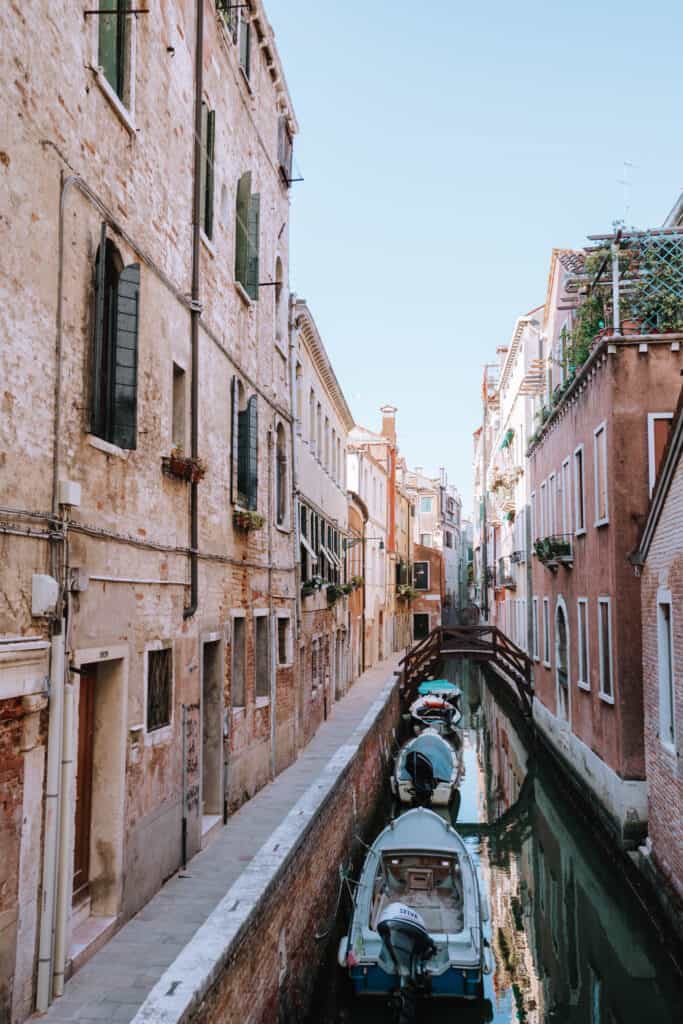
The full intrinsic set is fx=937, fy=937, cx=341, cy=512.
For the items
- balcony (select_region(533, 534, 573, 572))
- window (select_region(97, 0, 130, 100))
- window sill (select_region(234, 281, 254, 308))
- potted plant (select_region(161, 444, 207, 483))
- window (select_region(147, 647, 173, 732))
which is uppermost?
window (select_region(97, 0, 130, 100))

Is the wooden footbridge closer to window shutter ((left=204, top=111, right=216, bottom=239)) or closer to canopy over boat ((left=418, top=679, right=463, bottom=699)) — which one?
canopy over boat ((left=418, top=679, right=463, bottom=699))

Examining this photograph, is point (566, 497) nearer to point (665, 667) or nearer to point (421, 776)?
point (421, 776)

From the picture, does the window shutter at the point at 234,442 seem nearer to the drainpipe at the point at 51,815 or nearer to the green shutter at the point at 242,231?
the green shutter at the point at 242,231

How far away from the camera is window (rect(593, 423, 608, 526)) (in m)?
14.3

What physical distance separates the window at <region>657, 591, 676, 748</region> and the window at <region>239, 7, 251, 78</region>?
28.2 ft

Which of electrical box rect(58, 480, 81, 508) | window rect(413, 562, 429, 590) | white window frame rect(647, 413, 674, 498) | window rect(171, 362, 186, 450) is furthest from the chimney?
electrical box rect(58, 480, 81, 508)

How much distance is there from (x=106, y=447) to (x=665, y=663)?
6.88 metres

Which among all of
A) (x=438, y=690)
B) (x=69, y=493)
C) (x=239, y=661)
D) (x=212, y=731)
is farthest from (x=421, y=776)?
(x=69, y=493)

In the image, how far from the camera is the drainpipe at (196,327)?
948 centimetres

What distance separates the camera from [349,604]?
2741cm

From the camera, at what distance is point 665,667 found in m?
10.6

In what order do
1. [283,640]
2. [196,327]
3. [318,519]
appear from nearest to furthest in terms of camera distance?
[196,327] → [283,640] → [318,519]

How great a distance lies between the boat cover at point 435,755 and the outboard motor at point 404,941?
9.29 metres

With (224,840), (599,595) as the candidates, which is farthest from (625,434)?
(224,840)
